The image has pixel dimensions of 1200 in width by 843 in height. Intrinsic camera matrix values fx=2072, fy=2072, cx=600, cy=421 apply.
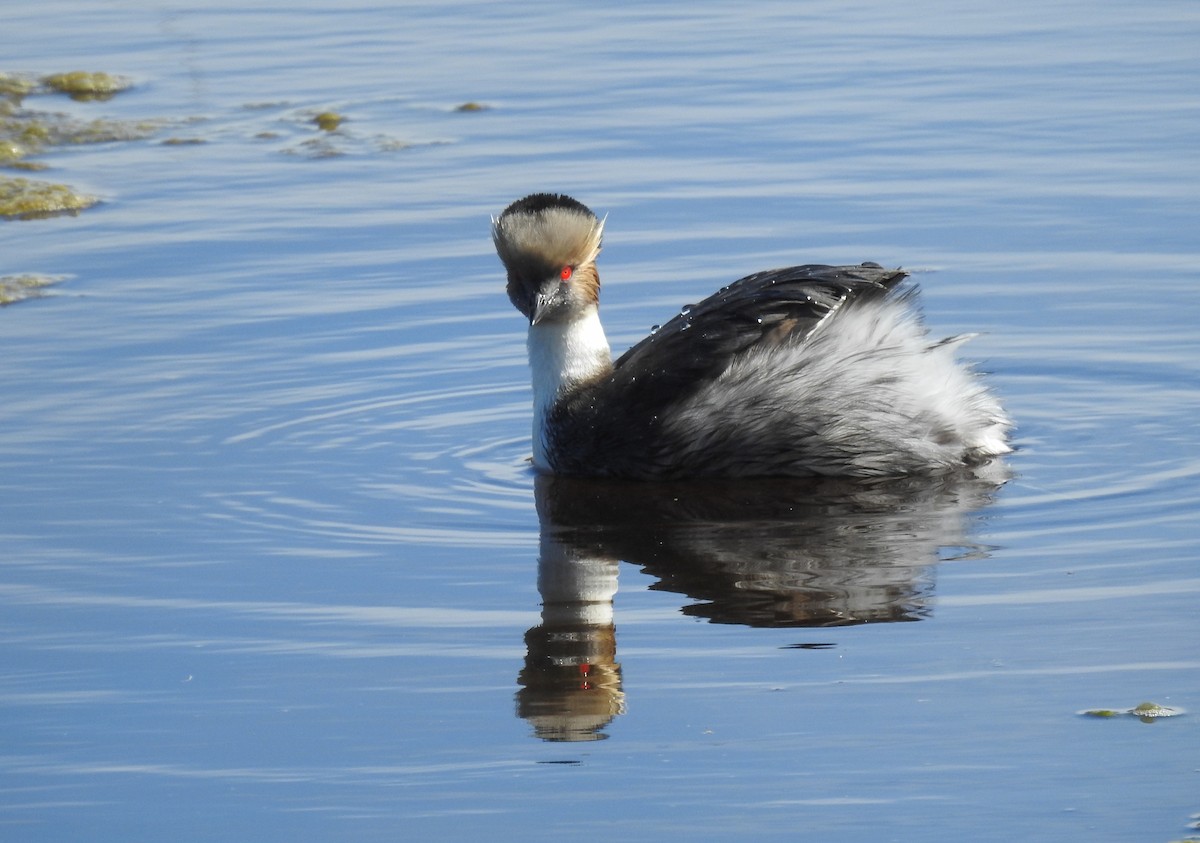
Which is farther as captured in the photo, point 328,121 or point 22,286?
point 328,121

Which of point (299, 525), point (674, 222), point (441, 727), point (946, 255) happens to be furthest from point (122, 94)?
point (441, 727)

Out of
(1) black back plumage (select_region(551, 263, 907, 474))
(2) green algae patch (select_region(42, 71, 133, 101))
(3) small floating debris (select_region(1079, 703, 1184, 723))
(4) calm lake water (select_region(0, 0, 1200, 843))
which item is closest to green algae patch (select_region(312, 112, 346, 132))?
(4) calm lake water (select_region(0, 0, 1200, 843))

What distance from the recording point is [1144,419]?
7945 mm

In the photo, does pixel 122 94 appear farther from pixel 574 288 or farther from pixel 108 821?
pixel 108 821

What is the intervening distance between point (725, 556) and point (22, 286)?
5.11 m

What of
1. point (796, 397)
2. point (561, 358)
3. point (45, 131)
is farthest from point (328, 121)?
point (796, 397)

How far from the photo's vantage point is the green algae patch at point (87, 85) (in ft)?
47.9

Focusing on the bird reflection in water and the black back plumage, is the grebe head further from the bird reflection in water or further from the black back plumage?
the bird reflection in water

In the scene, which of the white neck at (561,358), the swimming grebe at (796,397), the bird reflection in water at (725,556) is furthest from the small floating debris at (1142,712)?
the white neck at (561,358)

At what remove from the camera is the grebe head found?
7832mm

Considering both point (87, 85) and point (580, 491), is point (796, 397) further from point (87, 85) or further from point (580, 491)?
point (87, 85)

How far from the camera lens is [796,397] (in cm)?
755

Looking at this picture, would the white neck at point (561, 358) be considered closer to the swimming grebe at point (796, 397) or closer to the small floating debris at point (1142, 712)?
the swimming grebe at point (796, 397)

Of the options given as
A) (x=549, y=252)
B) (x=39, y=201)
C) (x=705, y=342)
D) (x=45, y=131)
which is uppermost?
(x=45, y=131)
